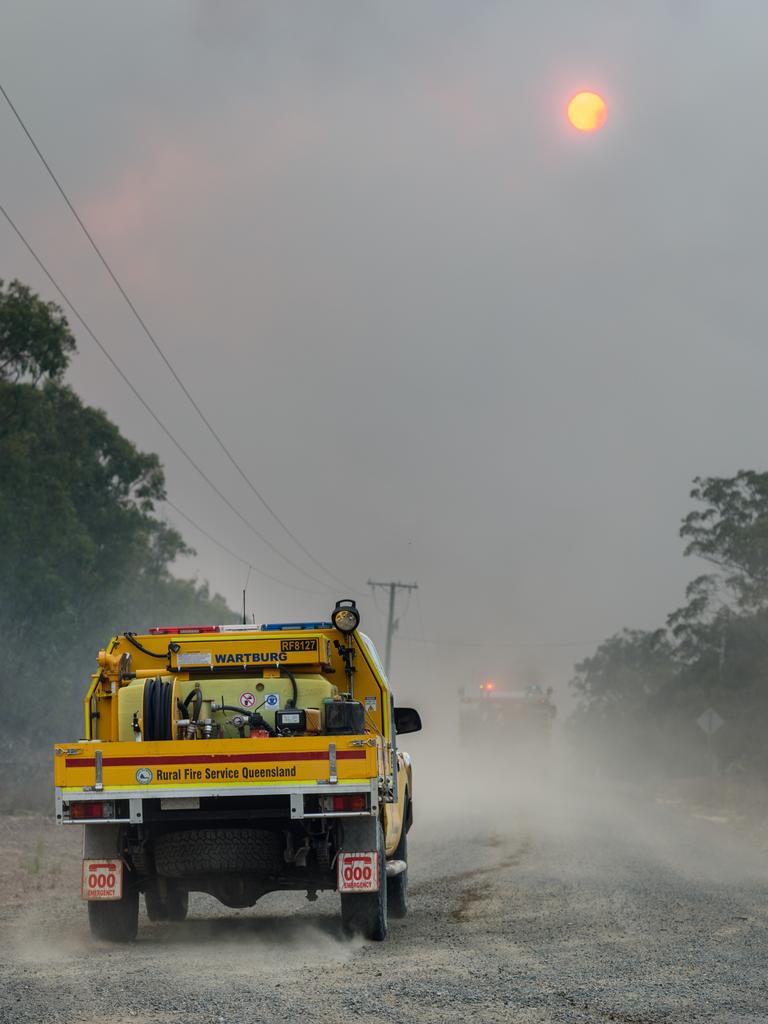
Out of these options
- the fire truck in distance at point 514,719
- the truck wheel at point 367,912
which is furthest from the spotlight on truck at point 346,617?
the fire truck in distance at point 514,719

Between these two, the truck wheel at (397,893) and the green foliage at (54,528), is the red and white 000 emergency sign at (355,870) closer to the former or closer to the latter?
the truck wheel at (397,893)

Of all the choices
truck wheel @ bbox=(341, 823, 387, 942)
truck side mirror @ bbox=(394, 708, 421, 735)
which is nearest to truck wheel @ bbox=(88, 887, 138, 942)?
truck wheel @ bbox=(341, 823, 387, 942)

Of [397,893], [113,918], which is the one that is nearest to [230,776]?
[113,918]

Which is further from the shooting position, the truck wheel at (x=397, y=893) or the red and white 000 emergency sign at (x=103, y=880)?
the truck wheel at (x=397, y=893)

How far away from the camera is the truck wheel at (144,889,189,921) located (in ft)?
40.3

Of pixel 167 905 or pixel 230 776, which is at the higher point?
pixel 230 776

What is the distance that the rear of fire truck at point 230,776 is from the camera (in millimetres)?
10867

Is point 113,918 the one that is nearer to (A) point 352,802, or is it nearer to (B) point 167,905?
(B) point 167,905

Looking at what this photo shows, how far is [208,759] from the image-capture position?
1089 cm

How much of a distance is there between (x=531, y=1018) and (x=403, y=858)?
20.2ft

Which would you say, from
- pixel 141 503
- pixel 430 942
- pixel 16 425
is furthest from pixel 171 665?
pixel 141 503

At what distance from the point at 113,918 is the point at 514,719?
1500 inches

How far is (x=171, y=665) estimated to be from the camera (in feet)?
41.0

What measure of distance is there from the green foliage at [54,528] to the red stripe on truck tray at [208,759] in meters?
39.6
